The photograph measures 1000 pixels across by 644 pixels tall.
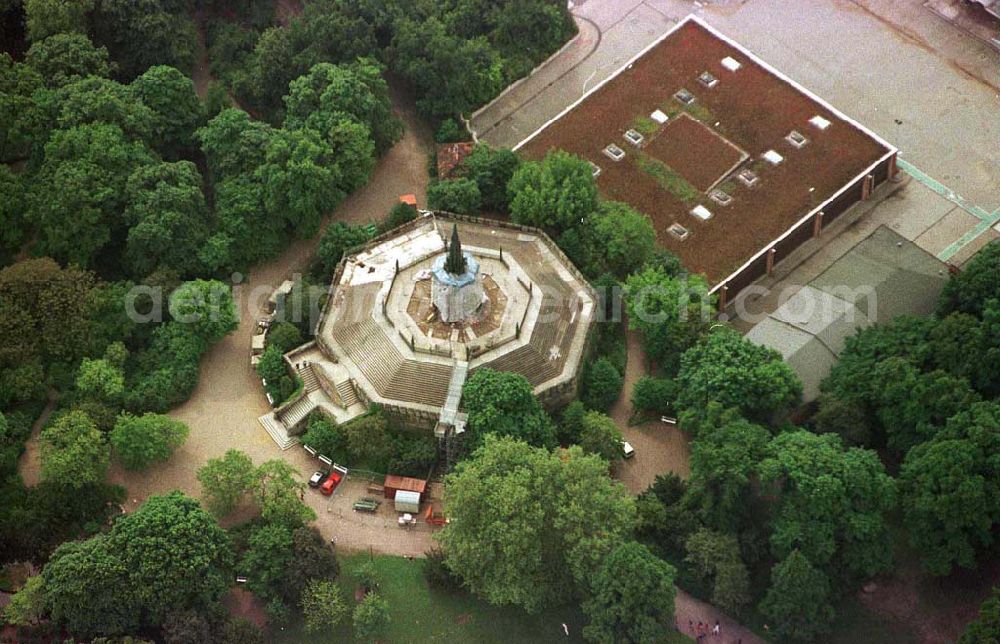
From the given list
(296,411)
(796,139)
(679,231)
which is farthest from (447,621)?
(796,139)

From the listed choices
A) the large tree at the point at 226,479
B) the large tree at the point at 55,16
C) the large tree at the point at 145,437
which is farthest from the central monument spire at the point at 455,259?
the large tree at the point at 55,16

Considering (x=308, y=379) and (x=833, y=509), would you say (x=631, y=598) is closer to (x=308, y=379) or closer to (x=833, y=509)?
(x=833, y=509)

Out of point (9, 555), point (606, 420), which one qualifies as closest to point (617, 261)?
point (606, 420)

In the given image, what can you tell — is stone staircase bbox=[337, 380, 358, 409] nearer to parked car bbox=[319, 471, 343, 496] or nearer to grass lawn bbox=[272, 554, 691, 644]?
parked car bbox=[319, 471, 343, 496]

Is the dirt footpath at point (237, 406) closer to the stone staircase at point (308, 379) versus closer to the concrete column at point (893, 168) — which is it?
the stone staircase at point (308, 379)

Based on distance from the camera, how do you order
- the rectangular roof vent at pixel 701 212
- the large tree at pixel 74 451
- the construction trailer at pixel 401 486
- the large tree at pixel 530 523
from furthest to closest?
the rectangular roof vent at pixel 701 212, the construction trailer at pixel 401 486, the large tree at pixel 74 451, the large tree at pixel 530 523

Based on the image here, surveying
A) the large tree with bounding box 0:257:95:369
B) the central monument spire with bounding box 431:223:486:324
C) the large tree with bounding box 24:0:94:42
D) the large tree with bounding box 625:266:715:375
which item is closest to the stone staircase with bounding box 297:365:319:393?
the central monument spire with bounding box 431:223:486:324
